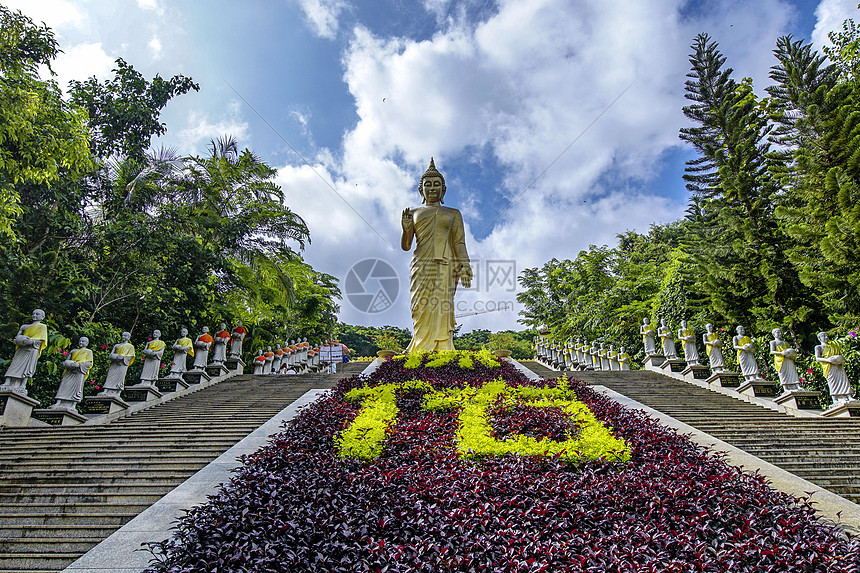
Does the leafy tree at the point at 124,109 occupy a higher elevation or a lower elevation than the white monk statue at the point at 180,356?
higher

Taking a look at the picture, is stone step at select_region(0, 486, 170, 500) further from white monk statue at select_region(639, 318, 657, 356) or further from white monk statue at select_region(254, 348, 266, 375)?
white monk statue at select_region(639, 318, 657, 356)

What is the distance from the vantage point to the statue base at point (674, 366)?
11.3m

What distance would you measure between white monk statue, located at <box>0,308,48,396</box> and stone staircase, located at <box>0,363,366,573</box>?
667mm

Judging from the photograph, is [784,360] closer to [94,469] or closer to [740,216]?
[740,216]

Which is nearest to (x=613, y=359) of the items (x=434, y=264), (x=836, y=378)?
(x=434, y=264)

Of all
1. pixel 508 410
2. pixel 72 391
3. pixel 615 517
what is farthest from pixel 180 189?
pixel 615 517

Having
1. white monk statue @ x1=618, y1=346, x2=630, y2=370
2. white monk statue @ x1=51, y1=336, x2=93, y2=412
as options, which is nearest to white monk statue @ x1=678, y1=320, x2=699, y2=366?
white monk statue @ x1=618, y1=346, x2=630, y2=370

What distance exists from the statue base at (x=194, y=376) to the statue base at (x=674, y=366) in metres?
10.2

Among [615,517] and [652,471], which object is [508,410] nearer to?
[652,471]

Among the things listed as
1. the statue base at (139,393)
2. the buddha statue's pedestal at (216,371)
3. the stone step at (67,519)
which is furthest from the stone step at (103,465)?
the buddha statue's pedestal at (216,371)

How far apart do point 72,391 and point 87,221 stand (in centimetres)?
491

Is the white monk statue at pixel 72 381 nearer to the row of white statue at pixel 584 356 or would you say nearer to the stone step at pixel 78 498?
the stone step at pixel 78 498

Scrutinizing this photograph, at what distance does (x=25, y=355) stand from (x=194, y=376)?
3.29 metres

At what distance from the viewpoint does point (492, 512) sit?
3.25 m
